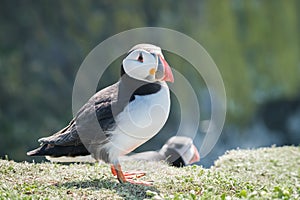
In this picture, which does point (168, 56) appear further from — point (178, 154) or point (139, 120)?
point (139, 120)

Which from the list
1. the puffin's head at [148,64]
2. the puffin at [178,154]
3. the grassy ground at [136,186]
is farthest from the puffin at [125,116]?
the puffin at [178,154]

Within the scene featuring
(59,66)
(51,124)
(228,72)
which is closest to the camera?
(51,124)

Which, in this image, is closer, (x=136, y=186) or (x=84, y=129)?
(x=136, y=186)

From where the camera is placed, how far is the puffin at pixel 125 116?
5.16 m

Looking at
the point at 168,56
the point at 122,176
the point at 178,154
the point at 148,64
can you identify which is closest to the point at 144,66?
the point at 148,64

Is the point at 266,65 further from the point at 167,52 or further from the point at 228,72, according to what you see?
the point at 167,52

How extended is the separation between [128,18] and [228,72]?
10.1 ft

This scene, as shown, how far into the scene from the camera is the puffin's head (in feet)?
16.9

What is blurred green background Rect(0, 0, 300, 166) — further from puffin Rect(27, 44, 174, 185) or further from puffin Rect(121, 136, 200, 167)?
puffin Rect(27, 44, 174, 185)

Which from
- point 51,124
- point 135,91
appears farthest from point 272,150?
point 51,124

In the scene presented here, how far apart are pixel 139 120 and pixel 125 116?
14 centimetres

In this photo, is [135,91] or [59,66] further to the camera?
[59,66]

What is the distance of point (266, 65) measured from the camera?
655 inches

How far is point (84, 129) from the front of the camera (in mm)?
5270
